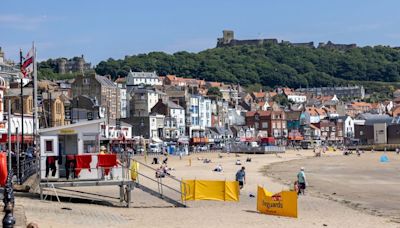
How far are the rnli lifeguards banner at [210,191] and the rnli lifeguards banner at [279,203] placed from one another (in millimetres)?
3651

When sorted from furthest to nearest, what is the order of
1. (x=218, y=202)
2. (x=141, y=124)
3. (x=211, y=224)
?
(x=141, y=124) → (x=218, y=202) → (x=211, y=224)

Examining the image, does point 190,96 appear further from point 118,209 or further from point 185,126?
point 118,209

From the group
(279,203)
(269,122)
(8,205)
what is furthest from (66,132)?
(269,122)

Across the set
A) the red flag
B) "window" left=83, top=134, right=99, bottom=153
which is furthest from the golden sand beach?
the red flag

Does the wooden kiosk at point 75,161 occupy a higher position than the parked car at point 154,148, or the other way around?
the wooden kiosk at point 75,161

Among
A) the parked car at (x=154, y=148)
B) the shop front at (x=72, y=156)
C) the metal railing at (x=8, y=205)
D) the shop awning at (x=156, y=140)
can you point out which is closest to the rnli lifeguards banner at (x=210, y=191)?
the shop front at (x=72, y=156)

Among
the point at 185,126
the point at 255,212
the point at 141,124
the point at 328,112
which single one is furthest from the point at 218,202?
the point at 328,112

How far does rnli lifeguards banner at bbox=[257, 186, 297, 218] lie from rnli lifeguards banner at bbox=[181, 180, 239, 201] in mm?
3651

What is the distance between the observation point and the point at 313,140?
159m

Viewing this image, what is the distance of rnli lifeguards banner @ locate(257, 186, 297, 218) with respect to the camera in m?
23.5

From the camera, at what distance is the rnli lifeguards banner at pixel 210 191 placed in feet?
92.4

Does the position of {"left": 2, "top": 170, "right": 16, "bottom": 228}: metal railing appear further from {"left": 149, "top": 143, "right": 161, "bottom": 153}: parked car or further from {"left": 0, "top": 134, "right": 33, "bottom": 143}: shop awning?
{"left": 149, "top": 143, "right": 161, "bottom": 153}: parked car

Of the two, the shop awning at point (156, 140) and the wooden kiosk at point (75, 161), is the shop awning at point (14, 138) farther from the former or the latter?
the shop awning at point (156, 140)

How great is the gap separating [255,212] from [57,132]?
759 centimetres
